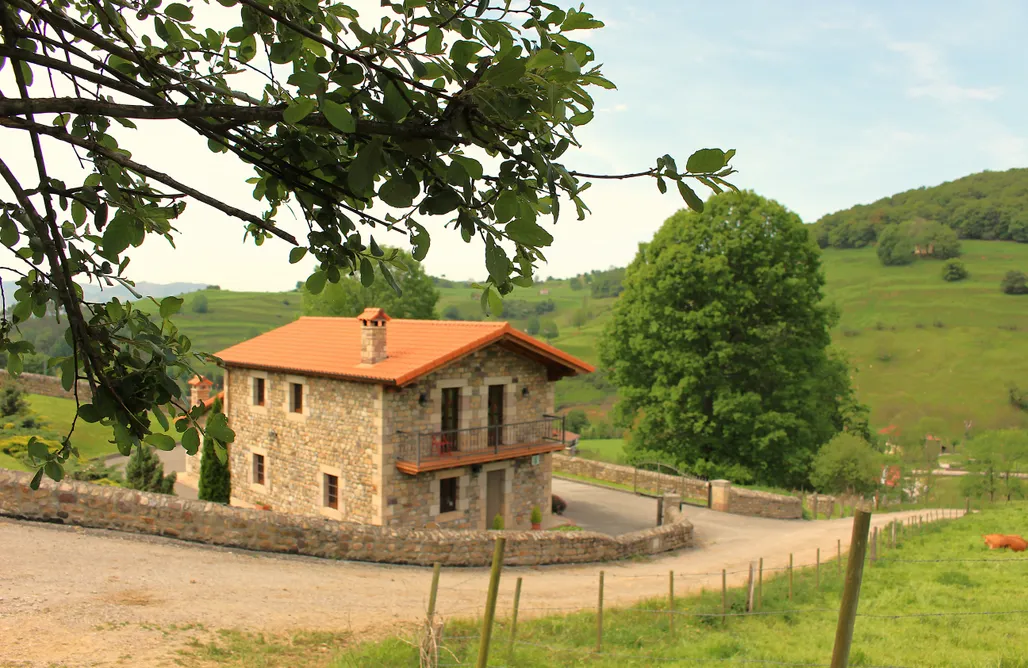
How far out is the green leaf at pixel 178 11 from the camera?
2.49m

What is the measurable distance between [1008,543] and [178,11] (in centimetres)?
1573

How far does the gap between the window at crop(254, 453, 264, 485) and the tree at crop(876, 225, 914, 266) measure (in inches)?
3328

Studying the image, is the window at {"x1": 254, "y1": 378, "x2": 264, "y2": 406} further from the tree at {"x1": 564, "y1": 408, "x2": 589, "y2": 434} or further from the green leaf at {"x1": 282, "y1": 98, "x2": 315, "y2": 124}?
the tree at {"x1": 564, "y1": 408, "x2": 589, "y2": 434}

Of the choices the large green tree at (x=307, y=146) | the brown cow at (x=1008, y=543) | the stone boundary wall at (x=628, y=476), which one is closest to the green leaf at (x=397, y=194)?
the large green tree at (x=307, y=146)

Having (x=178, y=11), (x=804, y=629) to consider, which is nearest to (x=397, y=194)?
(x=178, y=11)

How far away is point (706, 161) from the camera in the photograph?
1593 mm

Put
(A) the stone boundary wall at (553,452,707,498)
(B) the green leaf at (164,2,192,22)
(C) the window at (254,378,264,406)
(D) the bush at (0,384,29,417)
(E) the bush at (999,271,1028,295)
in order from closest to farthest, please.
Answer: (B) the green leaf at (164,2,192,22) → (C) the window at (254,378,264,406) → (D) the bush at (0,384,29,417) → (A) the stone boundary wall at (553,452,707,498) → (E) the bush at (999,271,1028,295)

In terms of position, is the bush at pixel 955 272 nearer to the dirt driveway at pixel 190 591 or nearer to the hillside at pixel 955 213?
the hillside at pixel 955 213

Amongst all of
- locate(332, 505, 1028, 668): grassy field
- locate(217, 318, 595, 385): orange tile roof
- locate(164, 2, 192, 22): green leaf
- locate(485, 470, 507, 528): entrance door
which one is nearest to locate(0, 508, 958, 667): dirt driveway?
locate(332, 505, 1028, 668): grassy field

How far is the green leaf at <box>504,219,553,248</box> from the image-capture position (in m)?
1.56

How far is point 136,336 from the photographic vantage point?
7.44 ft

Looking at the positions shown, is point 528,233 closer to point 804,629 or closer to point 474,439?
point 804,629

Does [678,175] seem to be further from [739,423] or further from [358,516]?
[739,423]

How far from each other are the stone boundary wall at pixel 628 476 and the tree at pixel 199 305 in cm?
6134
